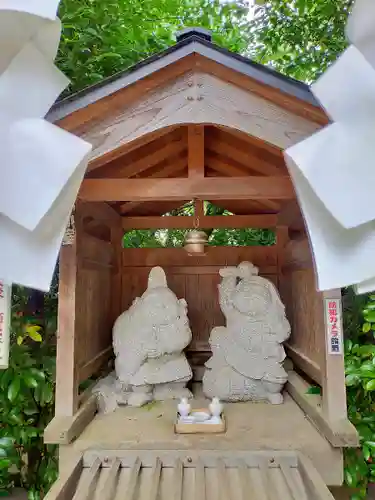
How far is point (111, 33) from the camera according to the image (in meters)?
4.54

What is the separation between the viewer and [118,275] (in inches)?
186

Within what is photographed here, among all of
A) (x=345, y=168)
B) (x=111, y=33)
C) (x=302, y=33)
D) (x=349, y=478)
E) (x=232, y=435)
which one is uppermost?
(x=302, y=33)

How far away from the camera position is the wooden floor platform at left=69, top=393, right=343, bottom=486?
2746 mm

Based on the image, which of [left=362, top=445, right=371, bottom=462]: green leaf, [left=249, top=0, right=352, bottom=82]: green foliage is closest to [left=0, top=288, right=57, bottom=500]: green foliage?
[left=362, top=445, right=371, bottom=462]: green leaf

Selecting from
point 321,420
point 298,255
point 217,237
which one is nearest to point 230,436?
point 321,420

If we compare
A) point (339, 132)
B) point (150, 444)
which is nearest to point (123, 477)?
point (150, 444)

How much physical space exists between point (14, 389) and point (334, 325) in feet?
7.18

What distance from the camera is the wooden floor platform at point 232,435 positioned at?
2.75 metres

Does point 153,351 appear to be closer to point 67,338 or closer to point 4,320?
point 67,338

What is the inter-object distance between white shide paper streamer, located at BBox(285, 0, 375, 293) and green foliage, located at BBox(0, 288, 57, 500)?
97.3 inches

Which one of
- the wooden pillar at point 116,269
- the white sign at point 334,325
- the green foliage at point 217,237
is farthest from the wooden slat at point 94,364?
the green foliage at point 217,237

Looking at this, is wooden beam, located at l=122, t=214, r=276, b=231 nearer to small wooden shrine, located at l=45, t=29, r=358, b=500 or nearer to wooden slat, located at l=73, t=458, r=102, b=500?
small wooden shrine, located at l=45, t=29, r=358, b=500

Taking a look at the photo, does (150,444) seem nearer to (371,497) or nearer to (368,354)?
(368,354)

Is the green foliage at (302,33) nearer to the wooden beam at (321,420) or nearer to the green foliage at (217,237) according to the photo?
the green foliage at (217,237)
